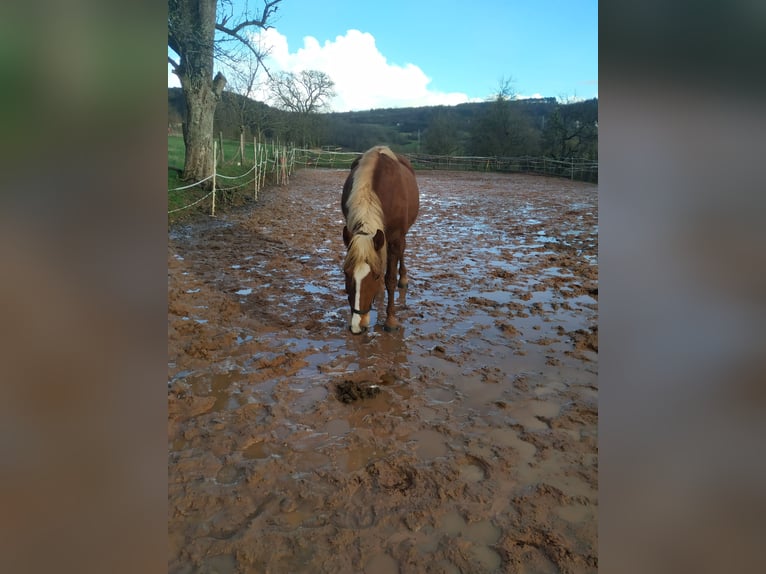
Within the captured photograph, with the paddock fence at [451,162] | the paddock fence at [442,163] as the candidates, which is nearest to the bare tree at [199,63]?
the paddock fence at [442,163]

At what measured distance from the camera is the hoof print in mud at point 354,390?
318 cm

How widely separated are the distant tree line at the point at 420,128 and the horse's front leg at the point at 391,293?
10591 mm

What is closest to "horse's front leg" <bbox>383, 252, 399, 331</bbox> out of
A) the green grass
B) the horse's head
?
the horse's head

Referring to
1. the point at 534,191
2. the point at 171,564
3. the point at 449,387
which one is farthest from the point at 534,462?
the point at 534,191

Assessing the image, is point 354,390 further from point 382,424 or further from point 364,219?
point 364,219

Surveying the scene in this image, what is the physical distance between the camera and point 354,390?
323 centimetres

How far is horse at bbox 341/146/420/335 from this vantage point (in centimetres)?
377

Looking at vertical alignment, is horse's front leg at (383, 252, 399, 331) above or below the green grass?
below

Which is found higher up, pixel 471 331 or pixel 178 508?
pixel 471 331

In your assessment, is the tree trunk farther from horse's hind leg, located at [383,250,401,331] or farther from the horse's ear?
horse's hind leg, located at [383,250,401,331]
